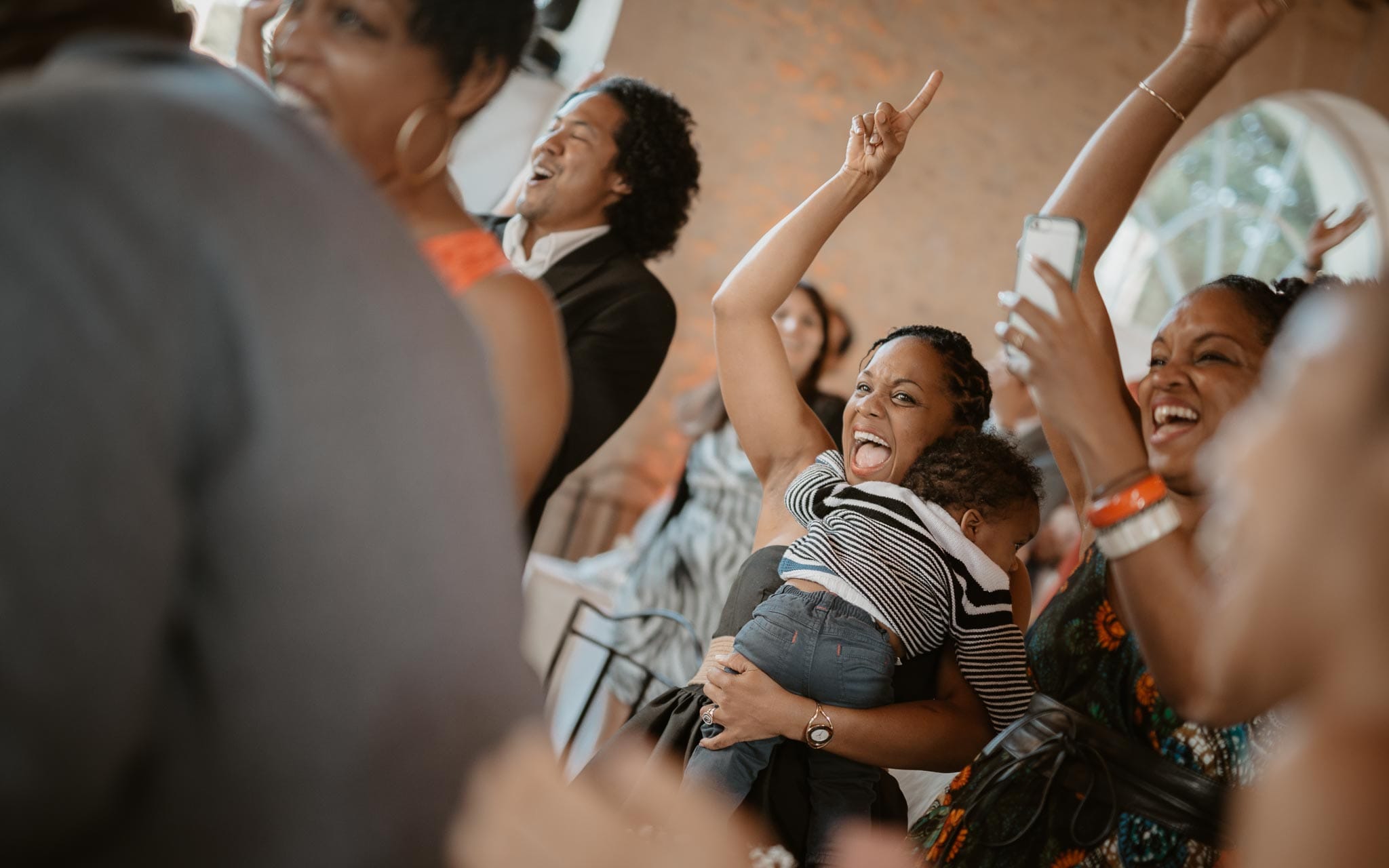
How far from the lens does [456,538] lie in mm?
719

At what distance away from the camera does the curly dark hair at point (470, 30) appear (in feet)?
3.14

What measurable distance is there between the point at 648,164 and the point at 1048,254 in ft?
2.76

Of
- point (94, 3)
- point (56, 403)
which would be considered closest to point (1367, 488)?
point (56, 403)

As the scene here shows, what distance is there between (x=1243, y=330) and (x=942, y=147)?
459cm

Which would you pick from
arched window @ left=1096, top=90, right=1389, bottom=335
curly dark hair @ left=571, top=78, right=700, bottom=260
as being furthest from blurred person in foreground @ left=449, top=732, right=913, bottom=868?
arched window @ left=1096, top=90, right=1389, bottom=335

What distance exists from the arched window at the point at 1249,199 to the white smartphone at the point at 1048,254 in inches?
226

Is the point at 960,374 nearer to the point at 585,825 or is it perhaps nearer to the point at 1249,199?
the point at 585,825

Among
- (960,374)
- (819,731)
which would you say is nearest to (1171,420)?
(960,374)

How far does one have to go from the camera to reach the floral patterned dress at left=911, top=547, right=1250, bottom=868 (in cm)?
139

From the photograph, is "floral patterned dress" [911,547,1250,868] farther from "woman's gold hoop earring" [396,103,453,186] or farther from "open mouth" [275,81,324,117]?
"open mouth" [275,81,324,117]

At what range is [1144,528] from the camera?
3.95ft

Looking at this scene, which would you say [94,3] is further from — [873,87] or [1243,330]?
[873,87]

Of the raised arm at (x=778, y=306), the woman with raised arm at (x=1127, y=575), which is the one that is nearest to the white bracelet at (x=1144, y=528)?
the woman with raised arm at (x=1127, y=575)

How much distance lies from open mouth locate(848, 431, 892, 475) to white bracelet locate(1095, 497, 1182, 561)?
578mm
